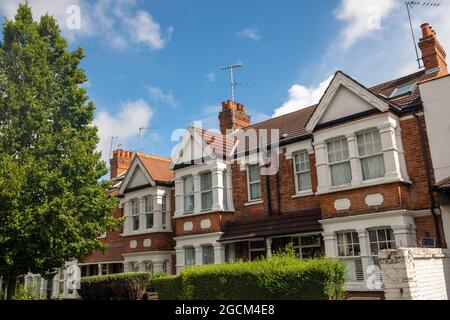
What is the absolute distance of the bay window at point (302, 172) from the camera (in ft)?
58.7

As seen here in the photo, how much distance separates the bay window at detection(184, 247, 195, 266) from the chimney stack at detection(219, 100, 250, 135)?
22.9 feet

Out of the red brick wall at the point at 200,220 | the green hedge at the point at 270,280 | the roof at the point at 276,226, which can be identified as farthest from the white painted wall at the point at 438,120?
the red brick wall at the point at 200,220

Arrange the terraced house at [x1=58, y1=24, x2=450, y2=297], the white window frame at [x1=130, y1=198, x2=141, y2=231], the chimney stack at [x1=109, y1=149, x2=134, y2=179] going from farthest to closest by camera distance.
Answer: the chimney stack at [x1=109, y1=149, x2=134, y2=179]
the white window frame at [x1=130, y1=198, x2=141, y2=231]
the terraced house at [x1=58, y1=24, x2=450, y2=297]

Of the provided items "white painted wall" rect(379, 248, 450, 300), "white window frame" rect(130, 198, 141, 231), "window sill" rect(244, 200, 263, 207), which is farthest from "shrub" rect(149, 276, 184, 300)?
"white window frame" rect(130, 198, 141, 231)

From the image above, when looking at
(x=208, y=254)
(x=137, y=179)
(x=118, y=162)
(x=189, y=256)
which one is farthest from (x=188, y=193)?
(x=118, y=162)

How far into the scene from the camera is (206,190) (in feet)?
67.5

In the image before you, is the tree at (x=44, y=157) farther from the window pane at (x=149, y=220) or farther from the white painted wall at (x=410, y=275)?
the white painted wall at (x=410, y=275)

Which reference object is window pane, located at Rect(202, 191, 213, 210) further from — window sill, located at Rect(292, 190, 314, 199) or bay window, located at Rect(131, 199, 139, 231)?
bay window, located at Rect(131, 199, 139, 231)

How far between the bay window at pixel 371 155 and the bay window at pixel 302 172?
113 inches

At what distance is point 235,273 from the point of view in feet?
41.0

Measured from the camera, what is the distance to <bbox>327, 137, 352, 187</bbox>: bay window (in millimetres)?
15719

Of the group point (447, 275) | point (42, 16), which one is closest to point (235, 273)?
point (447, 275)

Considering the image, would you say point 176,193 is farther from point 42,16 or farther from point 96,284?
point 42,16

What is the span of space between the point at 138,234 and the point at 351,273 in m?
12.4
